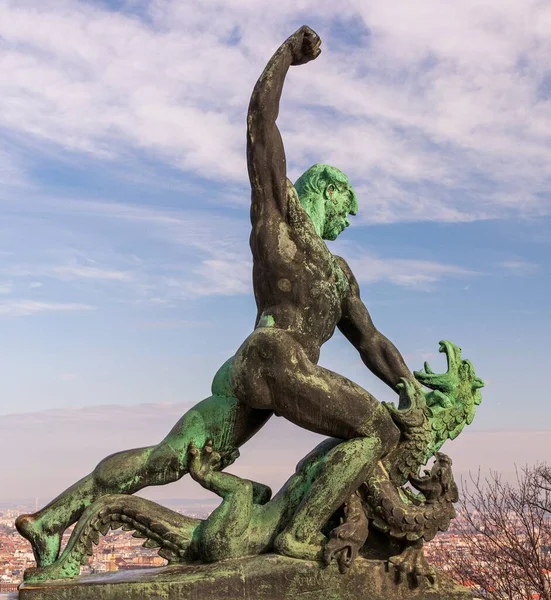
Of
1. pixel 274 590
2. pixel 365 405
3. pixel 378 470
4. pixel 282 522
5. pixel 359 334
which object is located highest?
pixel 359 334

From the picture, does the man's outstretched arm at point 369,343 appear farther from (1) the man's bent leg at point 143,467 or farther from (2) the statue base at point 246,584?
(2) the statue base at point 246,584

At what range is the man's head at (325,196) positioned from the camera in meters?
6.42

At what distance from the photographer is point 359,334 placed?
258 inches

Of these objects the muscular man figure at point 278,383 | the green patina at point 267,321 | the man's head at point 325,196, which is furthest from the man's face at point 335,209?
the green patina at point 267,321

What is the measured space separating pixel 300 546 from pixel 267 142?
2.51 metres

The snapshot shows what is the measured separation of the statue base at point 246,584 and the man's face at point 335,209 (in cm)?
229

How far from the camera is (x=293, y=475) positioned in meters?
5.94

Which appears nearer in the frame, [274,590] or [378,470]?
[274,590]

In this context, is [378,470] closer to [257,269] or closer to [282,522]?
[282,522]

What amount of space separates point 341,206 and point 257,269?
2.76 ft

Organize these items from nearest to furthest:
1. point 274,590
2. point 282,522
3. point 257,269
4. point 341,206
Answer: point 274,590
point 282,522
point 257,269
point 341,206

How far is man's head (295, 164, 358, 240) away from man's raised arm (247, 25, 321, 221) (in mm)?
429

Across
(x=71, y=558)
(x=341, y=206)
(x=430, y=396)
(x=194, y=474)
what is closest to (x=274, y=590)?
(x=194, y=474)

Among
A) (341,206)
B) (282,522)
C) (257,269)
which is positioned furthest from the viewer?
(341,206)
